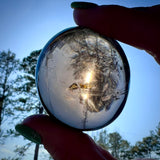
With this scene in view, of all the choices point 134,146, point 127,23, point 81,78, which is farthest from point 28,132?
point 134,146

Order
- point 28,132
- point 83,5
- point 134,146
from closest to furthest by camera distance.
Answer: point 28,132, point 83,5, point 134,146

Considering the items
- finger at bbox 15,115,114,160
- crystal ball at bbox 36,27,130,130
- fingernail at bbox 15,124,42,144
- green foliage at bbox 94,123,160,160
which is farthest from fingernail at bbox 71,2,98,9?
green foliage at bbox 94,123,160,160

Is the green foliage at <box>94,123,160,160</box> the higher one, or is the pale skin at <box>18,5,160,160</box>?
the pale skin at <box>18,5,160,160</box>

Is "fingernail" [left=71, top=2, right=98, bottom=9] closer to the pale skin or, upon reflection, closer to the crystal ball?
the pale skin

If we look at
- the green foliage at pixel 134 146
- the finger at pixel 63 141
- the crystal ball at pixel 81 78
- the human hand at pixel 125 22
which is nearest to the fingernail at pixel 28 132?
the finger at pixel 63 141

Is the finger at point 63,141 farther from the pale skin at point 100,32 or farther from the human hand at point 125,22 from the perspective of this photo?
the human hand at point 125,22

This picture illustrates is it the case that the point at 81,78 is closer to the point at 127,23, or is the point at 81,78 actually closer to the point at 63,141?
the point at 63,141

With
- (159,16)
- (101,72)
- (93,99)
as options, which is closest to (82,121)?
(93,99)
